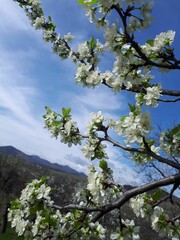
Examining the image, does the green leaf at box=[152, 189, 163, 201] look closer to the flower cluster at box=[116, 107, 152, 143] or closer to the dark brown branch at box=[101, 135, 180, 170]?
the dark brown branch at box=[101, 135, 180, 170]

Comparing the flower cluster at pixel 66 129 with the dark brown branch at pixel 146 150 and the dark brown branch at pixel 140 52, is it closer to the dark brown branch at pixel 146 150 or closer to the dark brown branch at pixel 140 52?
the dark brown branch at pixel 146 150

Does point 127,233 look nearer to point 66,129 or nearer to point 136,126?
point 136,126

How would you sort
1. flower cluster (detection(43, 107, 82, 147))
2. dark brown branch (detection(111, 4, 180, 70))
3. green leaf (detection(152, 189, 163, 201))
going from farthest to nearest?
flower cluster (detection(43, 107, 82, 147)), green leaf (detection(152, 189, 163, 201)), dark brown branch (detection(111, 4, 180, 70))

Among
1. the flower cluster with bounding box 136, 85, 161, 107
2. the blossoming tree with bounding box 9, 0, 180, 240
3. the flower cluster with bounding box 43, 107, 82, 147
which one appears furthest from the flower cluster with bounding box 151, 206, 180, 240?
the flower cluster with bounding box 43, 107, 82, 147

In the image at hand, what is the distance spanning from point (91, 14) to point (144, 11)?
525 millimetres

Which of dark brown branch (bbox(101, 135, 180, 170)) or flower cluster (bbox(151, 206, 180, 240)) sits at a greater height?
dark brown branch (bbox(101, 135, 180, 170))

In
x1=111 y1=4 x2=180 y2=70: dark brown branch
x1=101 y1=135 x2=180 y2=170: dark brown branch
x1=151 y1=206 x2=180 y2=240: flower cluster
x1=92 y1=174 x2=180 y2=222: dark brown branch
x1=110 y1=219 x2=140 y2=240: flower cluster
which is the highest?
x1=111 y1=4 x2=180 y2=70: dark brown branch

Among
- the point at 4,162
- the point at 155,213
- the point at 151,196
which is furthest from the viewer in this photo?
the point at 4,162

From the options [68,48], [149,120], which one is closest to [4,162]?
[68,48]

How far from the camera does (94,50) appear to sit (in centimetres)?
454

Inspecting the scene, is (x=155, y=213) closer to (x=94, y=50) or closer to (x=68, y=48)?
(x=94, y=50)

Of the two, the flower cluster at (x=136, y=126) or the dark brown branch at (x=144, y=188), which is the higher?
the flower cluster at (x=136, y=126)

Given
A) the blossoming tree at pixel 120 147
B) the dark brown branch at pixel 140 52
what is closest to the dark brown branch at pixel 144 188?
A: the blossoming tree at pixel 120 147

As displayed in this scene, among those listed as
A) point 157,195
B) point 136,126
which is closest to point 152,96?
point 136,126
